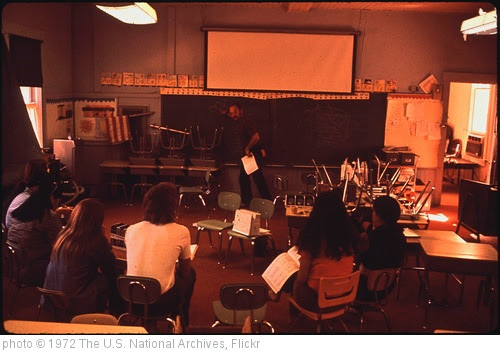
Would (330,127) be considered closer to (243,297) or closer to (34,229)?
(34,229)

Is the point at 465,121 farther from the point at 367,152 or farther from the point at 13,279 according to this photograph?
the point at 13,279

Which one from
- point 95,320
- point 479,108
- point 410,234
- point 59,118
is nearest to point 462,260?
point 410,234

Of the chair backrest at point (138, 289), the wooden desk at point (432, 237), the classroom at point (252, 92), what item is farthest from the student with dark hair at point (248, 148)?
the chair backrest at point (138, 289)

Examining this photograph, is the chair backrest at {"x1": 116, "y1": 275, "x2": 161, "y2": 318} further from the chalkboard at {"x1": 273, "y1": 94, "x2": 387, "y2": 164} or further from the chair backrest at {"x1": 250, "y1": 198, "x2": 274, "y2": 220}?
the chalkboard at {"x1": 273, "y1": 94, "x2": 387, "y2": 164}

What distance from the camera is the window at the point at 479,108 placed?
1091 cm

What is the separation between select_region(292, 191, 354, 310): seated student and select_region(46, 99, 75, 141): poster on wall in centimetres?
587

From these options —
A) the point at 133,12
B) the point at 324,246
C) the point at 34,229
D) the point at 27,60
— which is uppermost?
the point at 133,12

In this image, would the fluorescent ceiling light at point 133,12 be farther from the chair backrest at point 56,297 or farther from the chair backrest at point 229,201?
the chair backrest at point 56,297

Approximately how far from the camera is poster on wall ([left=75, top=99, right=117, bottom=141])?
948 centimetres

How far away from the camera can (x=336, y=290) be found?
3.73 meters

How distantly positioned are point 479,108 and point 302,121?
13.8 feet

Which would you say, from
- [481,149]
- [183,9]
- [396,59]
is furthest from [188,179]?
[481,149]

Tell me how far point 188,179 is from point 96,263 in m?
5.72

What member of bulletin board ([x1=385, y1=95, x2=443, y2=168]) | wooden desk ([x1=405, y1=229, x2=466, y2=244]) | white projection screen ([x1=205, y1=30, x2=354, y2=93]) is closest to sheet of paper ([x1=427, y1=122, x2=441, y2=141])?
bulletin board ([x1=385, y1=95, x2=443, y2=168])
